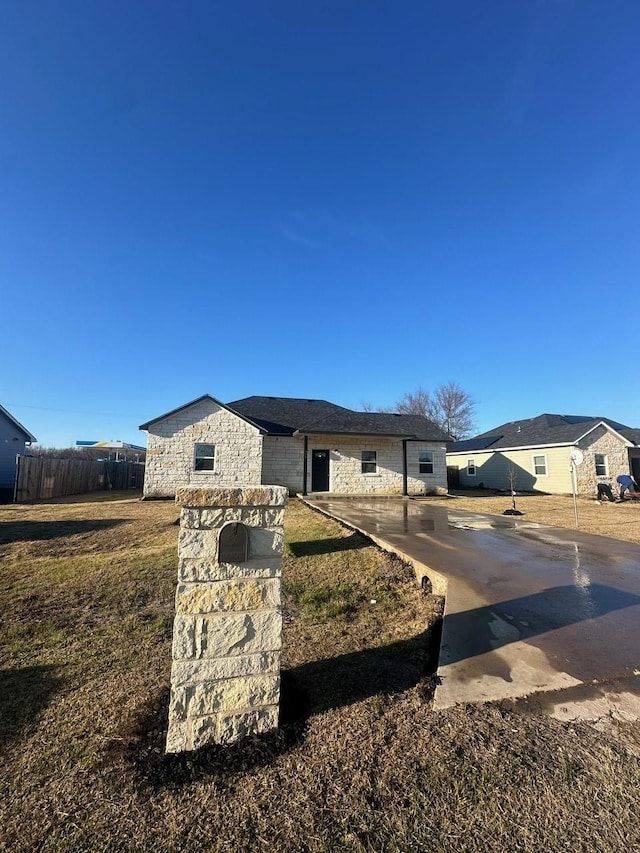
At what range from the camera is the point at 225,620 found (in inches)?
89.5

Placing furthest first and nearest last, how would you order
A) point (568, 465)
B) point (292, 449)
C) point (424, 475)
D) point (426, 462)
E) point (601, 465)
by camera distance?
point (601, 465) < point (568, 465) < point (426, 462) < point (424, 475) < point (292, 449)

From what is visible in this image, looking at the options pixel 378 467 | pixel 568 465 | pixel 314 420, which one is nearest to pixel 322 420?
pixel 314 420

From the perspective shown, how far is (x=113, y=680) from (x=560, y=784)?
9.44ft

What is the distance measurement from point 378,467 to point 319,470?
2.88 metres

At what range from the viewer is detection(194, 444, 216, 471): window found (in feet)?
56.0

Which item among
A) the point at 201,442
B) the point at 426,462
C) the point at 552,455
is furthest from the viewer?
the point at 552,455

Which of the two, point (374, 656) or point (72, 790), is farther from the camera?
point (374, 656)

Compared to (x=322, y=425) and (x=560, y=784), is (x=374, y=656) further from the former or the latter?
(x=322, y=425)

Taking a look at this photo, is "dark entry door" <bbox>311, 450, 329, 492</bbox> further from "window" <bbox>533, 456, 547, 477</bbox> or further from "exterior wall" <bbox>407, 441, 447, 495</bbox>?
"window" <bbox>533, 456, 547, 477</bbox>

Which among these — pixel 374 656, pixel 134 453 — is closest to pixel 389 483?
pixel 374 656

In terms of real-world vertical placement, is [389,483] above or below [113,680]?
above

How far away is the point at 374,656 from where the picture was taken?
126 inches

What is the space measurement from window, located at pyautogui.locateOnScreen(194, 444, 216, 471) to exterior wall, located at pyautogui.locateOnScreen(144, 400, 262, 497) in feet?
0.51

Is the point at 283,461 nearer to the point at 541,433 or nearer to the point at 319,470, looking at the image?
the point at 319,470
